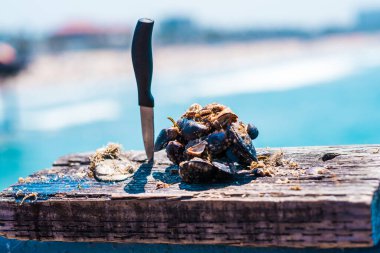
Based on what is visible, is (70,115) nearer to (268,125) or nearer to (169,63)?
(268,125)

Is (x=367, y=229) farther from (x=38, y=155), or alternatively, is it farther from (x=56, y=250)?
(x=38, y=155)

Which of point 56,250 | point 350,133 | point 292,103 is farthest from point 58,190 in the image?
point 292,103

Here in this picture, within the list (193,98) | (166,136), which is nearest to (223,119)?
(166,136)

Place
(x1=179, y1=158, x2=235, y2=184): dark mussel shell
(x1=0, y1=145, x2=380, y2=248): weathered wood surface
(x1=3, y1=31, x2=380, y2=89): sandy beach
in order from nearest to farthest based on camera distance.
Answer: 1. (x1=0, y1=145, x2=380, y2=248): weathered wood surface
2. (x1=179, y1=158, x2=235, y2=184): dark mussel shell
3. (x1=3, y1=31, x2=380, y2=89): sandy beach

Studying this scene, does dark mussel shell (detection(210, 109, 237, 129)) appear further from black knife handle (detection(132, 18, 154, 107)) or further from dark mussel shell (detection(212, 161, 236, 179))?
black knife handle (detection(132, 18, 154, 107))

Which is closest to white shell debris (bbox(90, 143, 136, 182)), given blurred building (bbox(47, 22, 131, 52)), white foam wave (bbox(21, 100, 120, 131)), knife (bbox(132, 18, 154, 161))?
knife (bbox(132, 18, 154, 161))

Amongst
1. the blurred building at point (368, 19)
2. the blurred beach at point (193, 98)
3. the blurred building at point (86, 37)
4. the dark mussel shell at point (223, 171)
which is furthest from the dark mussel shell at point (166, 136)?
the blurred building at point (368, 19)

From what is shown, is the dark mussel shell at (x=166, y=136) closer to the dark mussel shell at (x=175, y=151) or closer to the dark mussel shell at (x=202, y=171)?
the dark mussel shell at (x=175, y=151)
